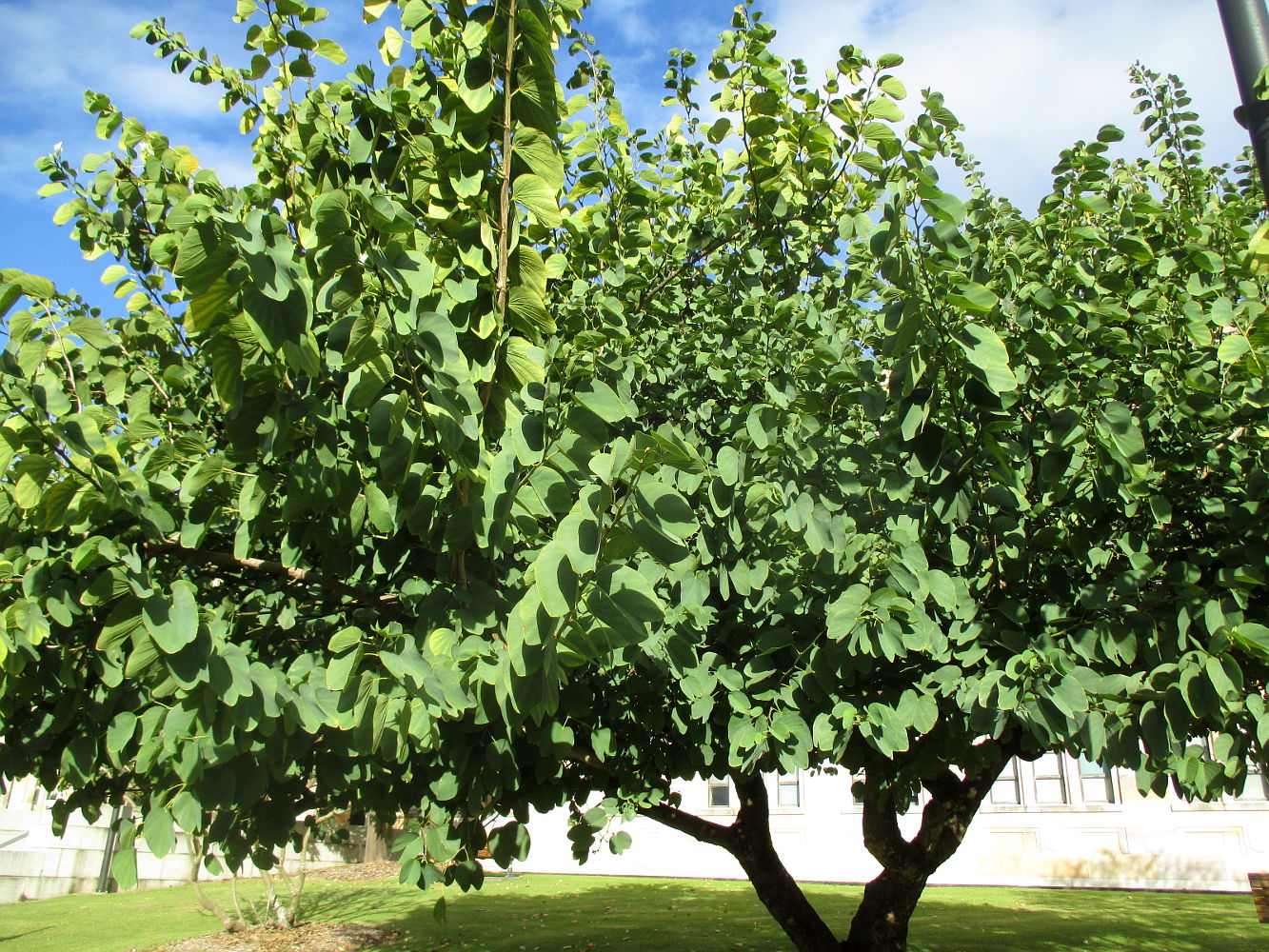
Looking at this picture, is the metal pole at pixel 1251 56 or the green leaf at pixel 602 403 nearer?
the green leaf at pixel 602 403

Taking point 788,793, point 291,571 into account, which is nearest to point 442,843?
point 291,571

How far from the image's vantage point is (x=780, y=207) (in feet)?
15.9

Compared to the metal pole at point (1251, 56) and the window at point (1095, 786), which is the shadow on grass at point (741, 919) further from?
the metal pole at point (1251, 56)

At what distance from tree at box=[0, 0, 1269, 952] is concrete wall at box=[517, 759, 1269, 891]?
12844 mm

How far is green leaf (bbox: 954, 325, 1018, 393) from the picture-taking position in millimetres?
2455

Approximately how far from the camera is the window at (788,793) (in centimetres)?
2098

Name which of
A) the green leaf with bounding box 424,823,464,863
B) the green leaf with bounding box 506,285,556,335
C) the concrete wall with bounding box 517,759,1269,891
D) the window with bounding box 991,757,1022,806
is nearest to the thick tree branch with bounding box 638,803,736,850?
the green leaf with bounding box 424,823,464,863

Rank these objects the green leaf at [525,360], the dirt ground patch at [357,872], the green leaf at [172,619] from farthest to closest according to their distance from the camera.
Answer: the dirt ground patch at [357,872]
the green leaf at [525,360]
the green leaf at [172,619]

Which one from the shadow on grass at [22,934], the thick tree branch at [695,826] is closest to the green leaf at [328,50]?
the thick tree branch at [695,826]

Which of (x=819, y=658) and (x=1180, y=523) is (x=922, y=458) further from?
(x=1180, y=523)

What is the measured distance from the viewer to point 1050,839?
18422 millimetres

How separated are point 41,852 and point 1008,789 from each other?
19.6m

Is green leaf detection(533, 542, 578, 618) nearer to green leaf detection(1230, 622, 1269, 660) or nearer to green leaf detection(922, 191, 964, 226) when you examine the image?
green leaf detection(922, 191, 964, 226)

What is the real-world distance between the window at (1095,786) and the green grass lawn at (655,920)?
181cm
